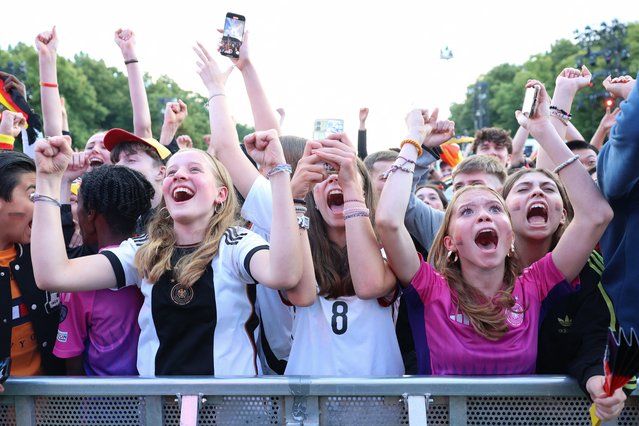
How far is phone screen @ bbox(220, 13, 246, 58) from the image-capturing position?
3783 mm

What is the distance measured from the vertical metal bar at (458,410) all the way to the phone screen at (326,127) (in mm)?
1436

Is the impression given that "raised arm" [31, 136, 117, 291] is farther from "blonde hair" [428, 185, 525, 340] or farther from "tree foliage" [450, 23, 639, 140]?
"tree foliage" [450, 23, 639, 140]

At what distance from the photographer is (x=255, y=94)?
434 centimetres

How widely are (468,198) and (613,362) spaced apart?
1162 mm

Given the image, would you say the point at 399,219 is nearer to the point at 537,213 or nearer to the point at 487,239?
the point at 487,239

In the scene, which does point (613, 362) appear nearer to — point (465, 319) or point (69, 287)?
point (465, 319)

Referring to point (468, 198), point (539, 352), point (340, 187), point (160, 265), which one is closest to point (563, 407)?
point (539, 352)

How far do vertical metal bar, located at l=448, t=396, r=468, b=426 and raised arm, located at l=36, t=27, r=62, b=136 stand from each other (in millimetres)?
3364

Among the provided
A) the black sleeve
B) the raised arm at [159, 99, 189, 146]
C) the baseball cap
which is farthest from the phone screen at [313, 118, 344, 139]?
the black sleeve

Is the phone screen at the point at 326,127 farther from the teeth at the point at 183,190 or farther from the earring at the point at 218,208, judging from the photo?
the teeth at the point at 183,190

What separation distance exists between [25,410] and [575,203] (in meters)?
2.18

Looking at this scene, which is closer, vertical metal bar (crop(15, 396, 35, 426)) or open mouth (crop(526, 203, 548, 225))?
vertical metal bar (crop(15, 396, 35, 426))

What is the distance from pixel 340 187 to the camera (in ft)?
10.8

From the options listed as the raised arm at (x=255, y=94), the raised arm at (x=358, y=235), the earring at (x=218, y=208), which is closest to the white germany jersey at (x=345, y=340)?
the raised arm at (x=358, y=235)
